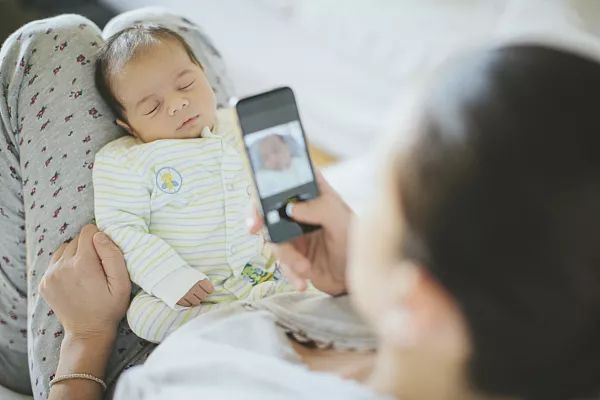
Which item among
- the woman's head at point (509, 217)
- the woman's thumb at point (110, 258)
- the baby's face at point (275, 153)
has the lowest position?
the woman's thumb at point (110, 258)

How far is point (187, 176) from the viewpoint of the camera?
1.11 m

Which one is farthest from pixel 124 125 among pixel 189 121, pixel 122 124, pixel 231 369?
pixel 231 369

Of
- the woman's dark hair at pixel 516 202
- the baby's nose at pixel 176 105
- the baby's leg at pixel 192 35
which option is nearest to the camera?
the woman's dark hair at pixel 516 202

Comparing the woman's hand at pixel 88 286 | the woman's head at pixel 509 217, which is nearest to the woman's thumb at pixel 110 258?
the woman's hand at pixel 88 286

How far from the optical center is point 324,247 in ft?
3.10

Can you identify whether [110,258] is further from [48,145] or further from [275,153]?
[275,153]

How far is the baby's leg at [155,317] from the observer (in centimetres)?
102

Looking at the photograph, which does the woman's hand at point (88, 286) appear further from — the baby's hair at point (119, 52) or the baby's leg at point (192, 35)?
the baby's leg at point (192, 35)

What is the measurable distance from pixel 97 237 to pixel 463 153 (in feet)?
2.33

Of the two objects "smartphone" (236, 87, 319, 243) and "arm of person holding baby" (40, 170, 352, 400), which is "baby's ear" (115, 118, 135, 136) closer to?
"arm of person holding baby" (40, 170, 352, 400)

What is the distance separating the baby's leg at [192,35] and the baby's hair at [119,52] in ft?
0.27

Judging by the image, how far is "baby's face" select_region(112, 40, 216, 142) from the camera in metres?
1.11

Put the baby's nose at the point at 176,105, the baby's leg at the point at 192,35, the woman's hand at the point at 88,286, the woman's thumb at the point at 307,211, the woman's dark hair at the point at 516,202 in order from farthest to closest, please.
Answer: the baby's leg at the point at 192,35 < the baby's nose at the point at 176,105 < the woman's hand at the point at 88,286 < the woman's thumb at the point at 307,211 < the woman's dark hair at the point at 516,202

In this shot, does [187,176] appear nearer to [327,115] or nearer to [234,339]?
[234,339]
